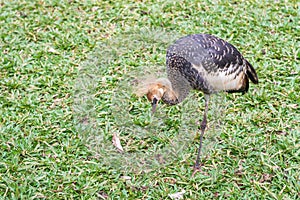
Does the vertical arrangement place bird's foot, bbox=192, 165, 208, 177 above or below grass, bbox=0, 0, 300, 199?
below

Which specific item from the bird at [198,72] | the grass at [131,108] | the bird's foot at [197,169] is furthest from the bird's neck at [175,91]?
the bird's foot at [197,169]

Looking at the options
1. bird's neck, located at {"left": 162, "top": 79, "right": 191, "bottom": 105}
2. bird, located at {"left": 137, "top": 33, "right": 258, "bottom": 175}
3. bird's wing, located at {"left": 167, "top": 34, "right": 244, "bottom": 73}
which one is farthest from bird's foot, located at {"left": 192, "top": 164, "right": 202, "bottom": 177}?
bird's wing, located at {"left": 167, "top": 34, "right": 244, "bottom": 73}

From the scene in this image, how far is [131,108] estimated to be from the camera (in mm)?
5750

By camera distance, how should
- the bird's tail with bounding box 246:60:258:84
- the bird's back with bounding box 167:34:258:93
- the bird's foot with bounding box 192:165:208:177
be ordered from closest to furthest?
the bird's back with bounding box 167:34:258:93, the bird's foot with bounding box 192:165:208:177, the bird's tail with bounding box 246:60:258:84

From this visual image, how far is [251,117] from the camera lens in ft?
18.3

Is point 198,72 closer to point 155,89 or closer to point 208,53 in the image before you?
point 208,53

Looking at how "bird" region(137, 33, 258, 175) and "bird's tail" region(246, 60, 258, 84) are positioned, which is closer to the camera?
"bird" region(137, 33, 258, 175)

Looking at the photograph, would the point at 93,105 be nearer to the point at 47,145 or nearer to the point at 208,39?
the point at 47,145

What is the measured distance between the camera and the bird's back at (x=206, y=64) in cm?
472

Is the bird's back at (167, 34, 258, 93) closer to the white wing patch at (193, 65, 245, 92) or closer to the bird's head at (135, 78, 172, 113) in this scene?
the white wing patch at (193, 65, 245, 92)

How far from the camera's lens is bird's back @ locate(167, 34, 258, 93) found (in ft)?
15.5

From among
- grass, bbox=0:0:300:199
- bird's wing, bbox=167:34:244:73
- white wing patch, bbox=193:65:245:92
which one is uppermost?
bird's wing, bbox=167:34:244:73

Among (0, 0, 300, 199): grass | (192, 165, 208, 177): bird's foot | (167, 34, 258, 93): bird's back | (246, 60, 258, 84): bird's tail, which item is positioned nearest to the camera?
(167, 34, 258, 93): bird's back

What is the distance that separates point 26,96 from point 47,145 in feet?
3.09
